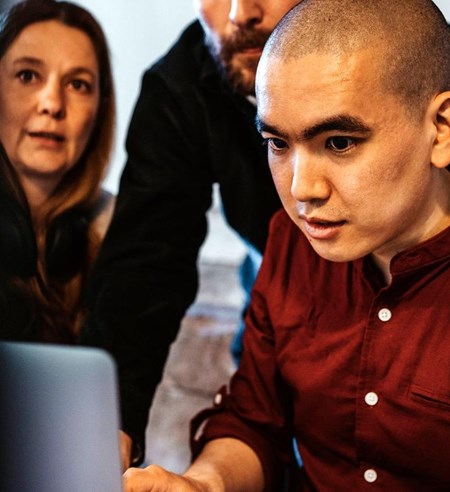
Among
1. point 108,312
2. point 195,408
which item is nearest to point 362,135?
point 108,312

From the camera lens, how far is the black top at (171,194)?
156 cm

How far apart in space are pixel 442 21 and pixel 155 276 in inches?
28.5

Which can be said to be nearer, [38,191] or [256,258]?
[38,191]

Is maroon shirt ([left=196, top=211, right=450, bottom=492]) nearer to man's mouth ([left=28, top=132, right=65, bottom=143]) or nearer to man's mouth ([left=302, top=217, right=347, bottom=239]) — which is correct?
man's mouth ([left=302, top=217, right=347, bottom=239])

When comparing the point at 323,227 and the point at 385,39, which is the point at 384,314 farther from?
the point at 385,39

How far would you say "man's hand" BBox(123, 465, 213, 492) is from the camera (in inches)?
42.5

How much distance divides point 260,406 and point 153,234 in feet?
1.51

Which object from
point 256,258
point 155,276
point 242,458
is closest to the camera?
point 242,458

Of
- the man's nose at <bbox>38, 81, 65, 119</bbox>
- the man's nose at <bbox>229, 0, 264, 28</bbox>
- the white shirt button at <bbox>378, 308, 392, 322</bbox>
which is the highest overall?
the man's nose at <bbox>229, 0, 264, 28</bbox>

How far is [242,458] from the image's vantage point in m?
1.26

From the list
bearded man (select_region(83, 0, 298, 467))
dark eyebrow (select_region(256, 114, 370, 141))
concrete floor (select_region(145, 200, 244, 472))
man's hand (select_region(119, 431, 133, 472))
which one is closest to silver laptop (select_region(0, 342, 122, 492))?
dark eyebrow (select_region(256, 114, 370, 141))

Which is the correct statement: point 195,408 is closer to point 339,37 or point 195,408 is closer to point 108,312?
point 108,312

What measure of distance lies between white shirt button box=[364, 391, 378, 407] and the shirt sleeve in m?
0.17

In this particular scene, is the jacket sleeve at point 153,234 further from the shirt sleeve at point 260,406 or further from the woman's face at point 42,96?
the shirt sleeve at point 260,406
